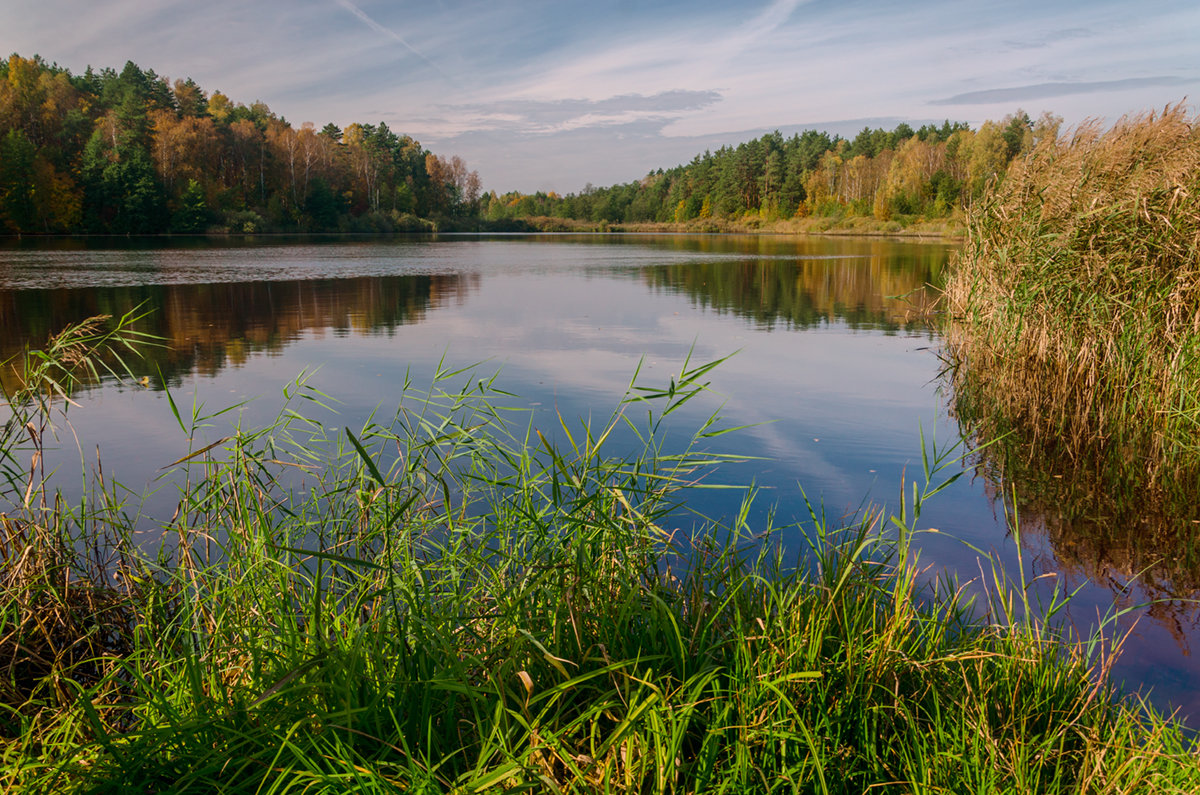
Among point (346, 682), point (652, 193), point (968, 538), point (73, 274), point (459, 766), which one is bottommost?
point (968, 538)

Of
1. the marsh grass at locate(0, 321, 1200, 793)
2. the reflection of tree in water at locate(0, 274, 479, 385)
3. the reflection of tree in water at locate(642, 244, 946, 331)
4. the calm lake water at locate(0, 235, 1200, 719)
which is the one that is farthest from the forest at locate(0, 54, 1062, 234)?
the marsh grass at locate(0, 321, 1200, 793)

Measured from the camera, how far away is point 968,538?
4742 mm

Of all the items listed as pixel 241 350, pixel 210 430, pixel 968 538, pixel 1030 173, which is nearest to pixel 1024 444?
pixel 968 538

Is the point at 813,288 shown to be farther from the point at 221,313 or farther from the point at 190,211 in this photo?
the point at 190,211

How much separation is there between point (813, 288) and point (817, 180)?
7043cm

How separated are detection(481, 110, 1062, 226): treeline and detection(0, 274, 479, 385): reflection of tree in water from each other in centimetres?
4296

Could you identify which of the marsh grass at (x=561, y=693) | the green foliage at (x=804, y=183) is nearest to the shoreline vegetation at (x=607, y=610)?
the marsh grass at (x=561, y=693)

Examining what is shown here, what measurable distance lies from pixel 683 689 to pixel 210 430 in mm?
5570

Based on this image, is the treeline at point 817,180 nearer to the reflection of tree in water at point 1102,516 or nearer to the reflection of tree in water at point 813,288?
the reflection of tree in water at point 813,288

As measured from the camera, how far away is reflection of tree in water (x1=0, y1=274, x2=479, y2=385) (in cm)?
1035

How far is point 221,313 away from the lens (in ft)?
47.3

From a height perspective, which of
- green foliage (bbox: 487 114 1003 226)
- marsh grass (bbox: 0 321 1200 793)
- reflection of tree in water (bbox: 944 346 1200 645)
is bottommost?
reflection of tree in water (bbox: 944 346 1200 645)

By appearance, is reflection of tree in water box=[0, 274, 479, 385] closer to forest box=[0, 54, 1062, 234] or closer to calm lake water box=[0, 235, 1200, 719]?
calm lake water box=[0, 235, 1200, 719]

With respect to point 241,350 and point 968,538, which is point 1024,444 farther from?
point 241,350
